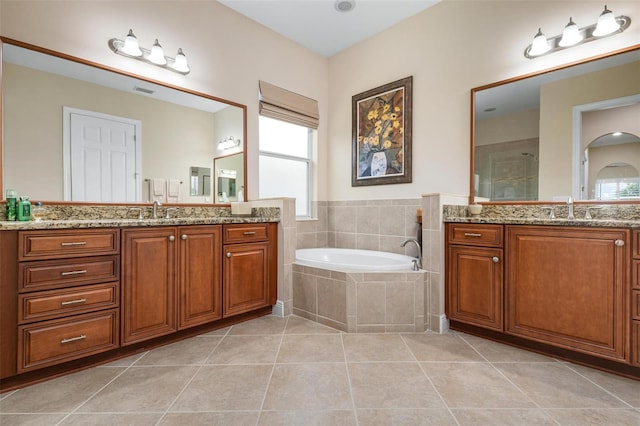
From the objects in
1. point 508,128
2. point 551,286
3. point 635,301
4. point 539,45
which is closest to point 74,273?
point 551,286

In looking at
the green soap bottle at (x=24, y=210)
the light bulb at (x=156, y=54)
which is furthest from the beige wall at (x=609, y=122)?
the green soap bottle at (x=24, y=210)

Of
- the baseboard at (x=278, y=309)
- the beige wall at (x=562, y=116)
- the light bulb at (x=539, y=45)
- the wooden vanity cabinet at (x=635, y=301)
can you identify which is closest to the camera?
the wooden vanity cabinet at (x=635, y=301)

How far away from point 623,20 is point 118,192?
362 cm

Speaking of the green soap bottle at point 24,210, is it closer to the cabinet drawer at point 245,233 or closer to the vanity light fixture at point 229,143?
the cabinet drawer at point 245,233

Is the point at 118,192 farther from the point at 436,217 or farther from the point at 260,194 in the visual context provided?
the point at 436,217

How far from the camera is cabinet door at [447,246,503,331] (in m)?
2.03

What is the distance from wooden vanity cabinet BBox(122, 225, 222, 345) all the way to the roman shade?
1.55 m

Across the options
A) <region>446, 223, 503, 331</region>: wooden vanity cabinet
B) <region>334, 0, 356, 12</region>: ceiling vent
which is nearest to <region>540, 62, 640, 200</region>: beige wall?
<region>446, 223, 503, 331</region>: wooden vanity cabinet

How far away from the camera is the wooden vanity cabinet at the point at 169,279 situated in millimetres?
1804

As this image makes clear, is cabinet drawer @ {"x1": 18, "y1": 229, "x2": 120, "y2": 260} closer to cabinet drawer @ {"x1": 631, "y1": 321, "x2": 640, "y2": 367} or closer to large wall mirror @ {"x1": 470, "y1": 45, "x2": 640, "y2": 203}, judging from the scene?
large wall mirror @ {"x1": 470, "y1": 45, "x2": 640, "y2": 203}

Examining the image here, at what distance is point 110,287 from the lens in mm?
1721

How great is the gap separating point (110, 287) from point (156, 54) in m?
1.77

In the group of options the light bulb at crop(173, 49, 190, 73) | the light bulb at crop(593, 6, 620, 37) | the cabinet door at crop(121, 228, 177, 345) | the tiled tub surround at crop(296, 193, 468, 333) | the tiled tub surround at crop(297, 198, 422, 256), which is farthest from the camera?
the tiled tub surround at crop(297, 198, 422, 256)

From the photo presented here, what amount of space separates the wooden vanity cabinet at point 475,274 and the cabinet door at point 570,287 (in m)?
0.07
